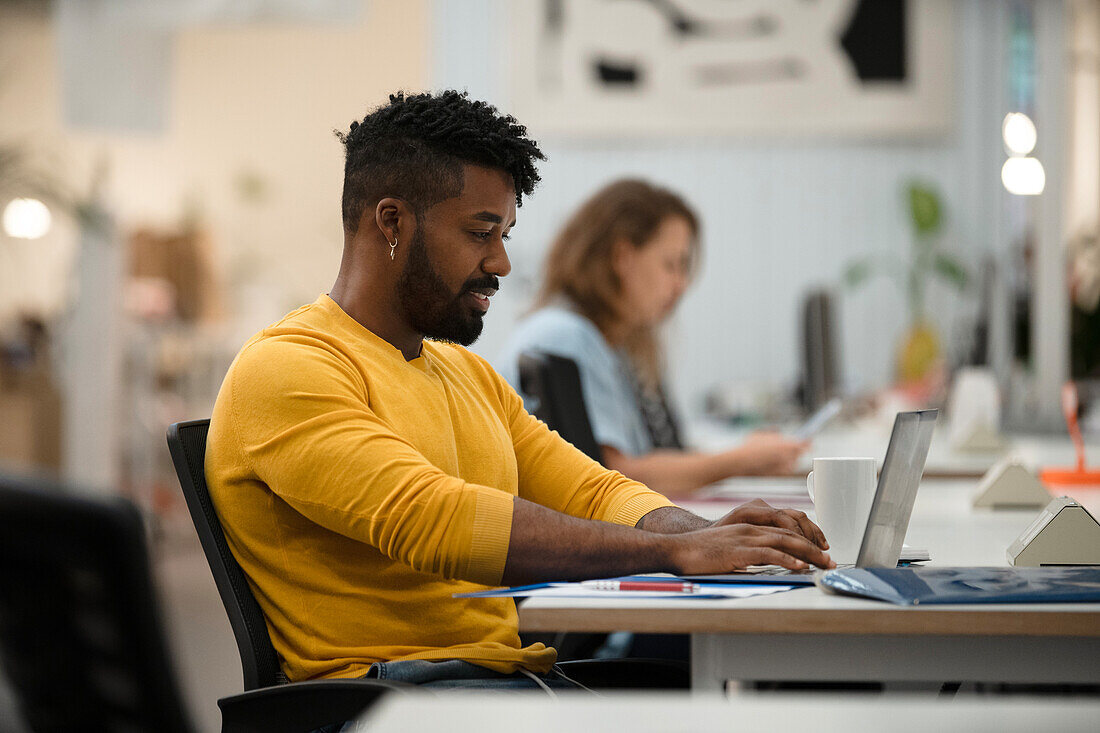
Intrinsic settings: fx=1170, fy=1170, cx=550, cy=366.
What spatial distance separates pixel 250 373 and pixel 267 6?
444cm

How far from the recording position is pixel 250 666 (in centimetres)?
117

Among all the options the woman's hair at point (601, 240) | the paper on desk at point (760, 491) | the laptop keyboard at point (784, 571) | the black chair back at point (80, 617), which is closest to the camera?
the black chair back at point (80, 617)

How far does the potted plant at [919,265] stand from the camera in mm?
5699

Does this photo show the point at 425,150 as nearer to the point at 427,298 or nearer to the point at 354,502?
the point at 427,298

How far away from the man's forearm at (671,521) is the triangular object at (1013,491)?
0.68m

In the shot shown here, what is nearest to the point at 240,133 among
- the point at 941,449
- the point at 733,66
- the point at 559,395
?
the point at 733,66

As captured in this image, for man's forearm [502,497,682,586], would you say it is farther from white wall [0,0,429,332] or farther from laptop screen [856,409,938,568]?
white wall [0,0,429,332]

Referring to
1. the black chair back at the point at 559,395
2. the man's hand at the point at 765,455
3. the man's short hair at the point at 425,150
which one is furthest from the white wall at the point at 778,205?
the man's short hair at the point at 425,150

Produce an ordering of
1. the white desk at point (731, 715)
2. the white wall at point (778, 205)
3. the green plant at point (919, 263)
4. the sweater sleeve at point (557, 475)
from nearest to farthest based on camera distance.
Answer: the white desk at point (731, 715), the sweater sleeve at point (557, 475), the green plant at point (919, 263), the white wall at point (778, 205)

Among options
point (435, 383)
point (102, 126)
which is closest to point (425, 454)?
point (435, 383)

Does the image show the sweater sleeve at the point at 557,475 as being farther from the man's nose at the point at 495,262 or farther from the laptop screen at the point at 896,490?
the laptop screen at the point at 896,490

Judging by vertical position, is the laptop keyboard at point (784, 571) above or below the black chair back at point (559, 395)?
below

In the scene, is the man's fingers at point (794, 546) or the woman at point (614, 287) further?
the woman at point (614, 287)

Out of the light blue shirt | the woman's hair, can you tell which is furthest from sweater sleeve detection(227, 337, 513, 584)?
the woman's hair
